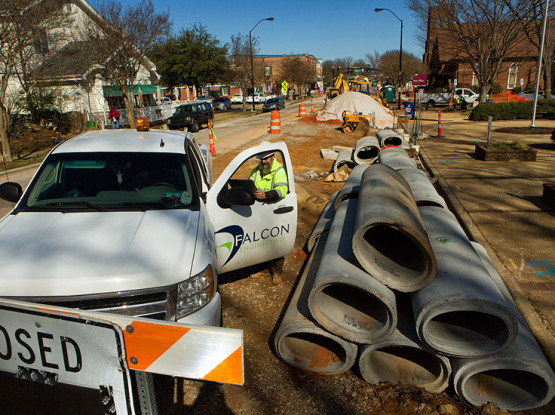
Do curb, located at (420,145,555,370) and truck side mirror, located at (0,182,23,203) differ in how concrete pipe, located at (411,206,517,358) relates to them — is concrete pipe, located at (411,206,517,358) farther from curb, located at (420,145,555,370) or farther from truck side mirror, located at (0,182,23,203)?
truck side mirror, located at (0,182,23,203)

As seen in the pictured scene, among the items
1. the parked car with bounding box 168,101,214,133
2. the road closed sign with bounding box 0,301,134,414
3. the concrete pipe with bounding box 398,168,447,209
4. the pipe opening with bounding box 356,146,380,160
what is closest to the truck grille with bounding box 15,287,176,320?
the road closed sign with bounding box 0,301,134,414

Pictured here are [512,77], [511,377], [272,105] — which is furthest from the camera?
[512,77]

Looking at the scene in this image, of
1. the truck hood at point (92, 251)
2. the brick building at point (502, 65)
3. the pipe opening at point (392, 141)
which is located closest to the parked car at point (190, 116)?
the pipe opening at point (392, 141)

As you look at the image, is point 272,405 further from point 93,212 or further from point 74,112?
point 74,112

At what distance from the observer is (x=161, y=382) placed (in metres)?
3.63

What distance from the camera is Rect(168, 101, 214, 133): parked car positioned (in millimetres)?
25337

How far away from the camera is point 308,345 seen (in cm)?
393

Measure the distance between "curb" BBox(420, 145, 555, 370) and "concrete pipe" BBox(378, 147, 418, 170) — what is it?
1.15 metres

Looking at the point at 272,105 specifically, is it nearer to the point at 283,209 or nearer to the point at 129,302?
the point at 283,209

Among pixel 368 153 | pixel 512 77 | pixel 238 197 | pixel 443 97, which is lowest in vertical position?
pixel 368 153

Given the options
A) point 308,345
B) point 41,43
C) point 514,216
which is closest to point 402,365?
point 308,345

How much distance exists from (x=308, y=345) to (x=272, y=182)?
2.09 meters

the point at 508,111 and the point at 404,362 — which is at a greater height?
the point at 508,111

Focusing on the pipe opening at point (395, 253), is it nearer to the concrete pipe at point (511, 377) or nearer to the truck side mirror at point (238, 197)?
the concrete pipe at point (511, 377)
